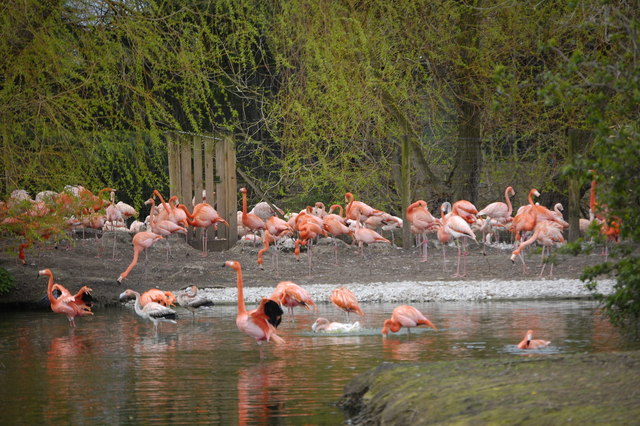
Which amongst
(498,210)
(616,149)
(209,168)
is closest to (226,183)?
(209,168)

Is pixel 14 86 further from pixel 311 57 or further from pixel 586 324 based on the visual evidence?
pixel 311 57

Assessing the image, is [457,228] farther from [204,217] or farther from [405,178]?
[204,217]

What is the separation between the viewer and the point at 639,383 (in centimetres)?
455

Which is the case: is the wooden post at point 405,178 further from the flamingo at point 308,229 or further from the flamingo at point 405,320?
the flamingo at point 405,320

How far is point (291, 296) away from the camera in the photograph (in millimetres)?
10383

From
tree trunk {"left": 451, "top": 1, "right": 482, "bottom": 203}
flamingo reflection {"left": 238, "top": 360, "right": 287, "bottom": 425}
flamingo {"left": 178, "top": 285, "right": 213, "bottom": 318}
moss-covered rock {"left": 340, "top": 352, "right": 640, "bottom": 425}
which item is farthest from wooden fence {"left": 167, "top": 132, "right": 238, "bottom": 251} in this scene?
moss-covered rock {"left": 340, "top": 352, "right": 640, "bottom": 425}

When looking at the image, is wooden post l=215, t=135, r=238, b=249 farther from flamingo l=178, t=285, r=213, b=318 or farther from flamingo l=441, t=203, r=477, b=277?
flamingo l=178, t=285, r=213, b=318

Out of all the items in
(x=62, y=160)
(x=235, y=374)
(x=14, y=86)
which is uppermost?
(x=14, y=86)

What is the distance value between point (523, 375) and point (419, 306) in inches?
260

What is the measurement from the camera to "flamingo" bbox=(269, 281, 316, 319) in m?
10.3

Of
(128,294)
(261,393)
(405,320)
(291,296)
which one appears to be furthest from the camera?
(128,294)

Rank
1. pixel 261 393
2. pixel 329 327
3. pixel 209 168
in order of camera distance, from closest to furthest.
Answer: pixel 261 393, pixel 329 327, pixel 209 168

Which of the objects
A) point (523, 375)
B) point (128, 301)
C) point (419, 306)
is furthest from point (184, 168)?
point (523, 375)

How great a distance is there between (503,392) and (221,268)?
10758mm
